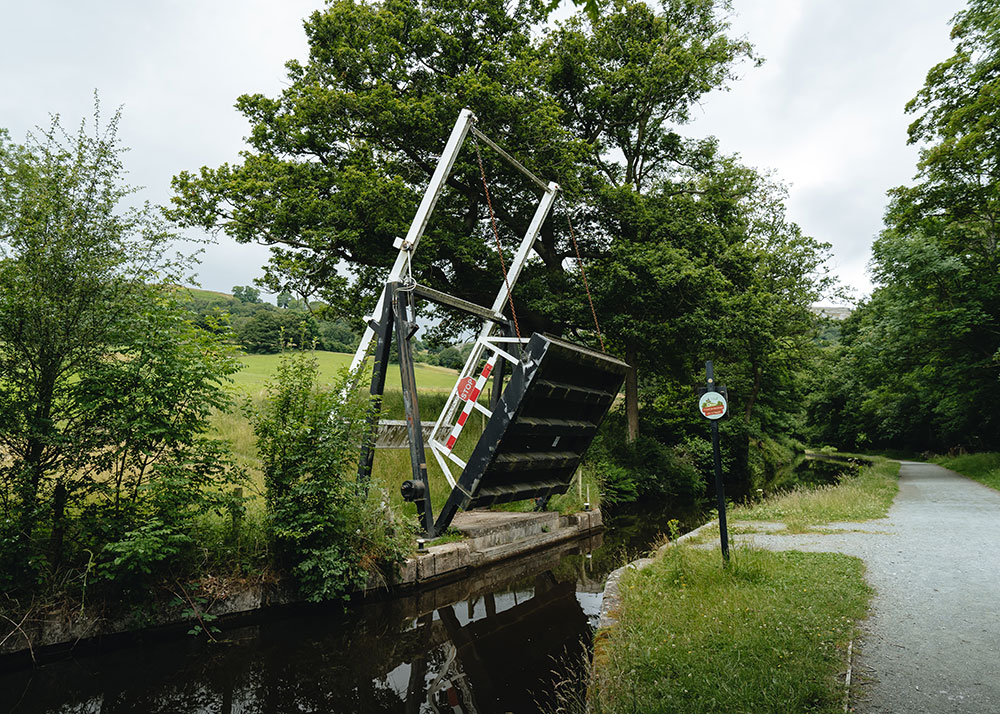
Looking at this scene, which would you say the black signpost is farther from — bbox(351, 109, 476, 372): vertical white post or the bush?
the bush

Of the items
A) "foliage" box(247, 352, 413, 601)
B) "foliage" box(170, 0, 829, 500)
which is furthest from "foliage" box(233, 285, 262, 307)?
"foliage" box(247, 352, 413, 601)

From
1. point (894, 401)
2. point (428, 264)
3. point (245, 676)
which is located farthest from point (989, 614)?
point (894, 401)

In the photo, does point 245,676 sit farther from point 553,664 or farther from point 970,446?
point 970,446

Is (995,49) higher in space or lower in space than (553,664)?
higher

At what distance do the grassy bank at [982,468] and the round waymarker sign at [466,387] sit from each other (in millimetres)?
15973

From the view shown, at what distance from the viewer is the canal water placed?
14.9 feet

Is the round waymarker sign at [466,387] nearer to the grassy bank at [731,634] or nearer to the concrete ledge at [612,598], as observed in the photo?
the concrete ledge at [612,598]

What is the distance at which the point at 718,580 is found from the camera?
5707 millimetres

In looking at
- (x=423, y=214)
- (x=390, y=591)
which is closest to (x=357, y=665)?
(x=390, y=591)

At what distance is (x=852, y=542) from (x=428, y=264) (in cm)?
1114

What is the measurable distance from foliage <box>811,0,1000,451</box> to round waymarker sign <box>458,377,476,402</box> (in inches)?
678

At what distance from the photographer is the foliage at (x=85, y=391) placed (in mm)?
5289

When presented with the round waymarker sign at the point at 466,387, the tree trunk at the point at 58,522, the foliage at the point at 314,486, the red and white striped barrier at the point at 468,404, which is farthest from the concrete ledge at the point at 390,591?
the round waymarker sign at the point at 466,387

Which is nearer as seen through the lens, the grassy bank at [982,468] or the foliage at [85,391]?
the foliage at [85,391]
